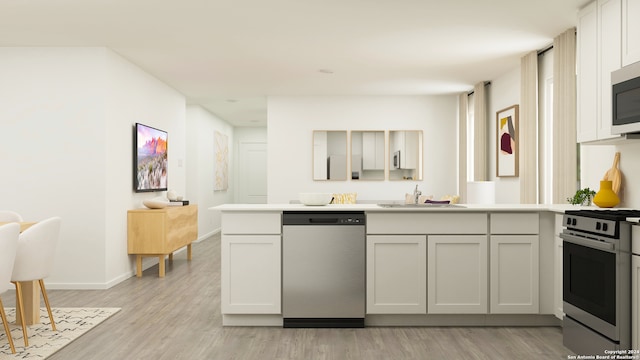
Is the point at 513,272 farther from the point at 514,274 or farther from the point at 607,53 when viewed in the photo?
the point at 607,53

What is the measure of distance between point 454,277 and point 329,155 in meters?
4.76

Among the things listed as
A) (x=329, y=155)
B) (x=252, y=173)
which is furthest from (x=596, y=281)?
(x=252, y=173)

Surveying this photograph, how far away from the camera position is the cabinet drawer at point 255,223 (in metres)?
3.77

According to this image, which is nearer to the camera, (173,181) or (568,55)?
(568,55)

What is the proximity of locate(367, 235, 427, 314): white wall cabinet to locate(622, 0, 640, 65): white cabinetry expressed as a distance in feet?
6.14

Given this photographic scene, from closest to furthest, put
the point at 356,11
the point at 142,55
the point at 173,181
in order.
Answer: the point at 356,11, the point at 142,55, the point at 173,181

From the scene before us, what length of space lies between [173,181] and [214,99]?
1928 millimetres

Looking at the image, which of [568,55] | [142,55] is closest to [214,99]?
[142,55]

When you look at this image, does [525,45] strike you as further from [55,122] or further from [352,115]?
[55,122]

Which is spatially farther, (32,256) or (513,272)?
(513,272)

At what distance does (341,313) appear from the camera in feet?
12.3

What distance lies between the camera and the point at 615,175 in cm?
393

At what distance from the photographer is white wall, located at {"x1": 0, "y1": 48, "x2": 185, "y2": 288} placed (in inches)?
208

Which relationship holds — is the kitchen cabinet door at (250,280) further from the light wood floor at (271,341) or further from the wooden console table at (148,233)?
the wooden console table at (148,233)
